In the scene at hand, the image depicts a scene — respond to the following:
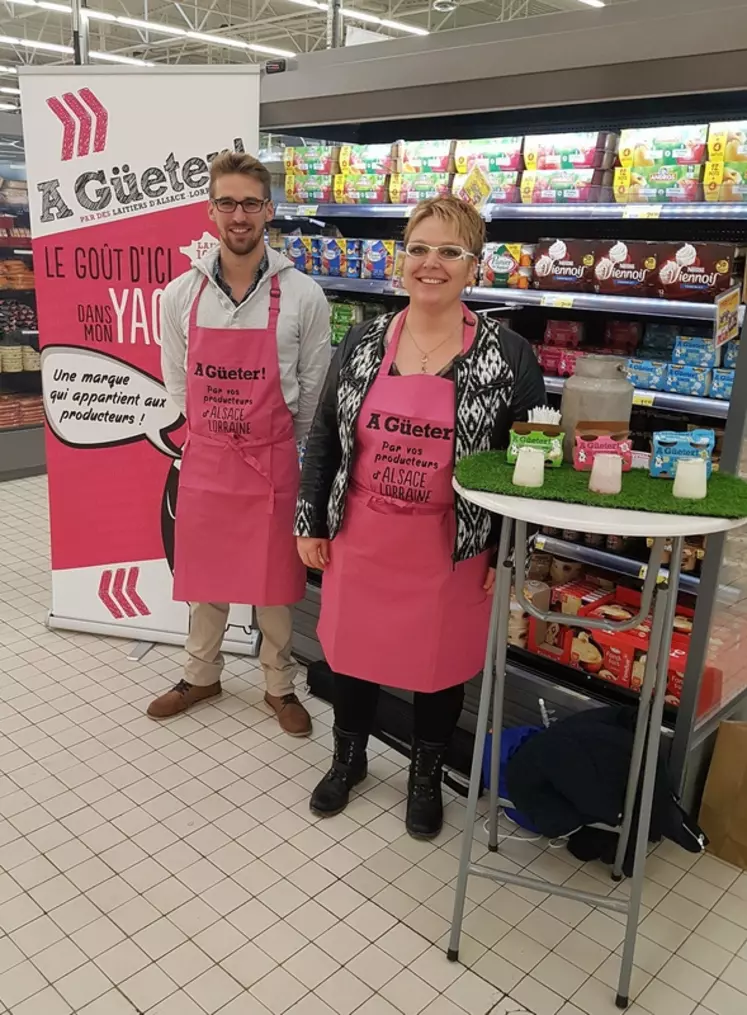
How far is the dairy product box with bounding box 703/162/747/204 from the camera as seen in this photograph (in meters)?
2.43

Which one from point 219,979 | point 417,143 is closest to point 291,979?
point 219,979

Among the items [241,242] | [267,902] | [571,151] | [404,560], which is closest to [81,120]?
[241,242]

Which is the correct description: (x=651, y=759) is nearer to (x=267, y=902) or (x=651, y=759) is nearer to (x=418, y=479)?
(x=418, y=479)

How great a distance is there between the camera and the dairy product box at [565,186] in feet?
9.02

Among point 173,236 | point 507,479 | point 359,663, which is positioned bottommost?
point 359,663

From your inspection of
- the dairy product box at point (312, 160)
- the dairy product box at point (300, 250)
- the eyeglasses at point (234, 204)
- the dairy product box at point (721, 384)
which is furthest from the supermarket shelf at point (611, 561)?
the dairy product box at point (312, 160)

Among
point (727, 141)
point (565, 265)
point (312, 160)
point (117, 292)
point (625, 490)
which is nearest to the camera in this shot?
point (625, 490)

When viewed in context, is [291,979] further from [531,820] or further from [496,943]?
[531,820]

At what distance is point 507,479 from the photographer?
71.6 inches

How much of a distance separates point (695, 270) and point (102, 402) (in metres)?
2.25

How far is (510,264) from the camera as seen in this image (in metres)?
3.01

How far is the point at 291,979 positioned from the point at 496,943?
0.53 metres

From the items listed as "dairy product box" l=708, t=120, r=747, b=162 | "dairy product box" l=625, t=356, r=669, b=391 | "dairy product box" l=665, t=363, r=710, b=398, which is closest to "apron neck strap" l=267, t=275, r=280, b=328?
"dairy product box" l=625, t=356, r=669, b=391

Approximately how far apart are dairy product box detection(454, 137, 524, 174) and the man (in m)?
0.77
